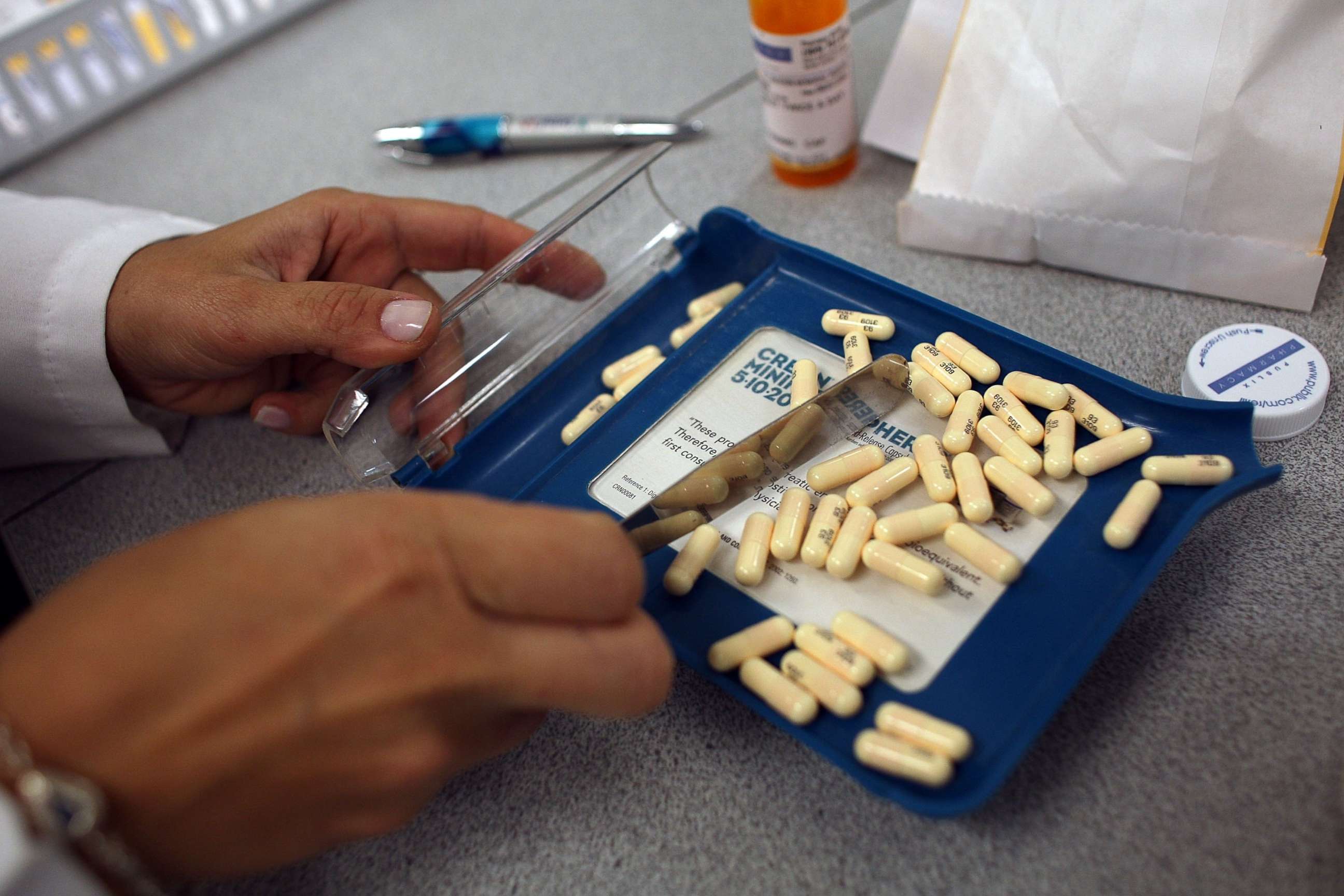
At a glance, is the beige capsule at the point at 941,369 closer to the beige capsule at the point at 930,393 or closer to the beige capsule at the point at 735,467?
the beige capsule at the point at 930,393

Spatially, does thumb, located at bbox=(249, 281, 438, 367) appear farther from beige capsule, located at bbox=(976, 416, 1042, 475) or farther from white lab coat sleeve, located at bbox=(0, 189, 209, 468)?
beige capsule, located at bbox=(976, 416, 1042, 475)

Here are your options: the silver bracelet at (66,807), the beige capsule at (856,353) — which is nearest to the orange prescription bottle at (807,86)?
the beige capsule at (856,353)

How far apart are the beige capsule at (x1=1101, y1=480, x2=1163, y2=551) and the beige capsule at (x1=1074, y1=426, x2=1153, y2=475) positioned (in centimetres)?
3

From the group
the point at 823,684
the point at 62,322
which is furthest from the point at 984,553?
the point at 62,322

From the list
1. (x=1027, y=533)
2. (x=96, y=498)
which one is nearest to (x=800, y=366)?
(x=1027, y=533)

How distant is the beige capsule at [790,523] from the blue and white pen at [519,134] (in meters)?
0.69

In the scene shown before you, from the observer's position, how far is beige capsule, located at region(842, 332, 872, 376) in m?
0.86

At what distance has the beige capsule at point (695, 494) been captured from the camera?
760mm

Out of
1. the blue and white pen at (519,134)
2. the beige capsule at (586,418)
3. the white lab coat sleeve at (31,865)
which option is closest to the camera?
the white lab coat sleeve at (31,865)

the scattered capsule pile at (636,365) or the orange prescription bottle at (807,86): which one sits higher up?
the orange prescription bottle at (807,86)

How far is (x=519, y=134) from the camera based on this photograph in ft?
4.33

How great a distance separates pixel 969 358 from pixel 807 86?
1.33 feet

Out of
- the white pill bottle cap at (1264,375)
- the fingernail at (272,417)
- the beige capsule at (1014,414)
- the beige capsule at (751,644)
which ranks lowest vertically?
the white pill bottle cap at (1264,375)

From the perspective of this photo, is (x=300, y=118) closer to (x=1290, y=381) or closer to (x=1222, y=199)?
(x=1222, y=199)
